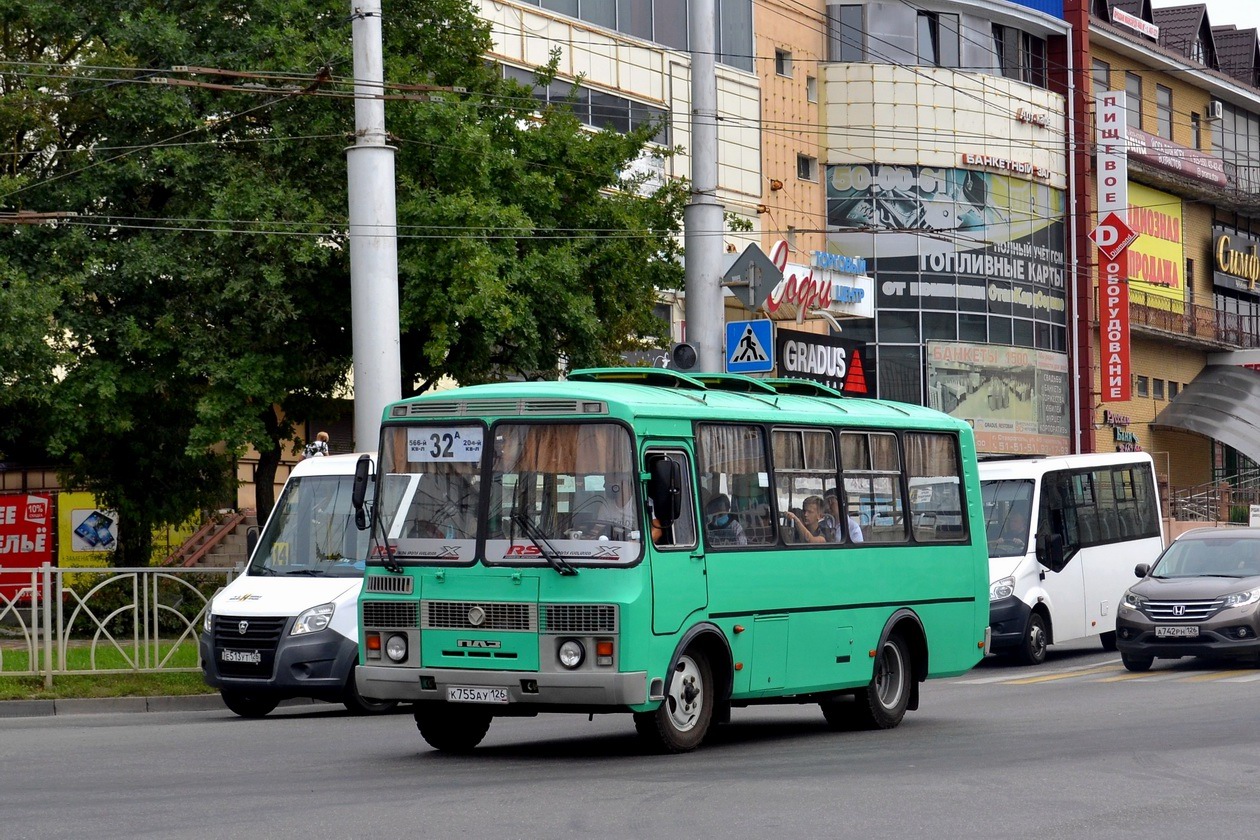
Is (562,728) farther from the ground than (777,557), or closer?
closer

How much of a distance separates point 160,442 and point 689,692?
1631 centimetres

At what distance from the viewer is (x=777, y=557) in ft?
45.8

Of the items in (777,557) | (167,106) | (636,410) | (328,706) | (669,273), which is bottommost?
(328,706)

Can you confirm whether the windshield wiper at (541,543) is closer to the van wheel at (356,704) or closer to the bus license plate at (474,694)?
the bus license plate at (474,694)

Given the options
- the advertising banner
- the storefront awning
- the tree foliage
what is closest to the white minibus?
the tree foliage

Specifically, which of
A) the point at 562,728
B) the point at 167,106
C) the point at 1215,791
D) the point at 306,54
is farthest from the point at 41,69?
the point at 1215,791

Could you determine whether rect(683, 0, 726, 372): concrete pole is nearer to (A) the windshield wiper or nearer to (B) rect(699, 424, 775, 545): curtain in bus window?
(B) rect(699, 424, 775, 545): curtain in bus window

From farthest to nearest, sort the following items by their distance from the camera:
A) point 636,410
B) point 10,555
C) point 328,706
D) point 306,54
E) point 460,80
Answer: point 10,555 → point 460,80 → point 306,54 → point 328,706 → point 636,410

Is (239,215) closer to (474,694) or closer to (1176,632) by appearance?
(1176,632)

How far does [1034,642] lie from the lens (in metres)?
24.3

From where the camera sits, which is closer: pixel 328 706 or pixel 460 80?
pixel 328 706

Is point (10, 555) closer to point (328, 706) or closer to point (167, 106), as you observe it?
point (167, 106)

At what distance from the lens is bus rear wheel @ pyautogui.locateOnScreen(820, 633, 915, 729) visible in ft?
49.5

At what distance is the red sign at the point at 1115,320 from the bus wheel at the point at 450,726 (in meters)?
41.7
